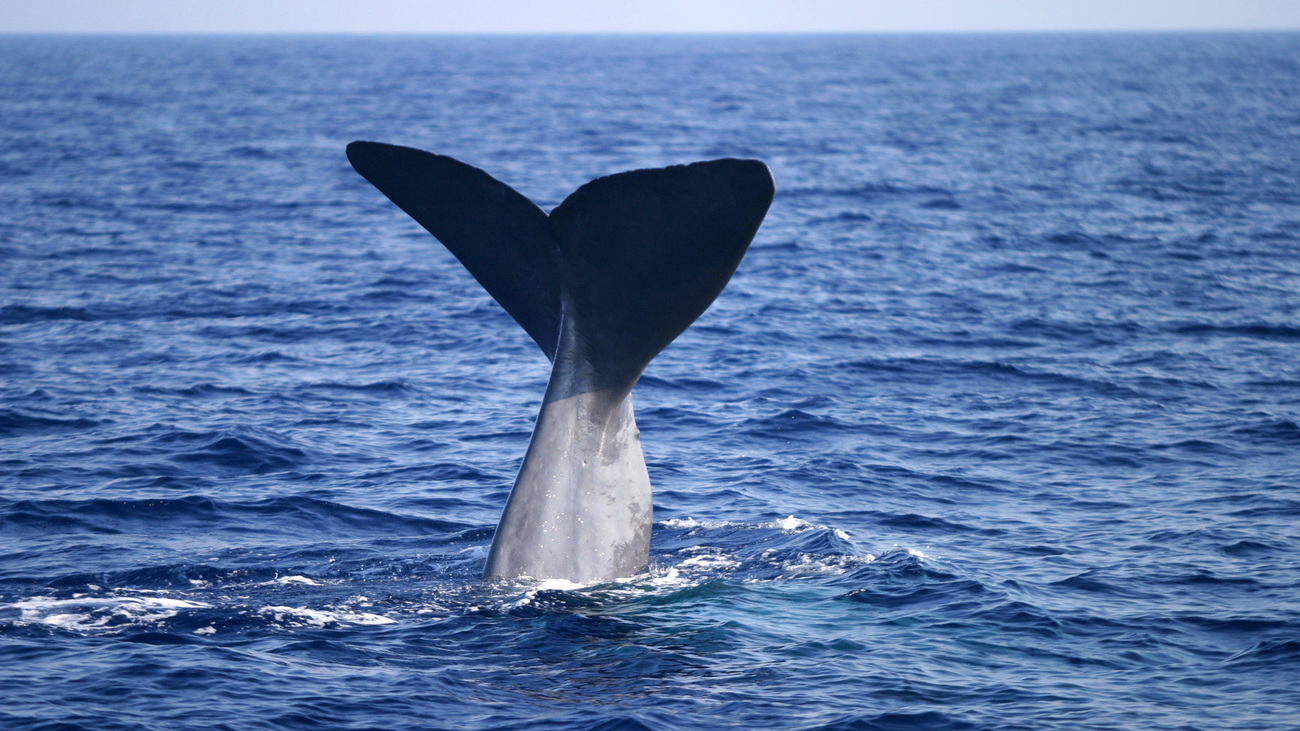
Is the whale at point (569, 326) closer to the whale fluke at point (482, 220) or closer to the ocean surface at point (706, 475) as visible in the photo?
the whale fluke at point (482, 220)

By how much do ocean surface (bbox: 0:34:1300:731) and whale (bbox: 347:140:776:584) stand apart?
0.41 m

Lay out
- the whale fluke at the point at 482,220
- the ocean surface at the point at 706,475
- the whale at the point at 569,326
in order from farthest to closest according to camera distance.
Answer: the whale fluke at the point at 482,220 < the whale at the point at 569,326 < the ocean surface at the point at 706,475

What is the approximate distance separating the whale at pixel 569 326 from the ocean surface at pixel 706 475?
408mm

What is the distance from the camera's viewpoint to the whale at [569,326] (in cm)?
796

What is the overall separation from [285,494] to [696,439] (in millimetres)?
4380

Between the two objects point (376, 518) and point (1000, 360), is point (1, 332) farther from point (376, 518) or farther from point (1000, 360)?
point (1000, 360)

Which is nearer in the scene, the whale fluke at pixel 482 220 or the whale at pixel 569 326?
the whale at pixel 569 326

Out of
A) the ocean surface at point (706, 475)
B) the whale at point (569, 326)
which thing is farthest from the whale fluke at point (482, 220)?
the ocean surface at point (706, 475)

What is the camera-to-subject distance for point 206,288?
21516 millimetres

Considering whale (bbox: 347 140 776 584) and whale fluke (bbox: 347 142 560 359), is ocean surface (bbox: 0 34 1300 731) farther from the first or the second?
whale fluke (bbox: 347 142 560 359)

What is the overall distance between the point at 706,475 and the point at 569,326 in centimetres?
484

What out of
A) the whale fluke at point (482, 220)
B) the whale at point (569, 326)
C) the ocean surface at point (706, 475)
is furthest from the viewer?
the whale fluke at point (482, 220)

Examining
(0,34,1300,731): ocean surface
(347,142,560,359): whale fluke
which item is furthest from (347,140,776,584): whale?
(0,34,1300,731): ocean surface

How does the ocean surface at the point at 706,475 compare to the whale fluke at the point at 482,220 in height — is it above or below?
below
